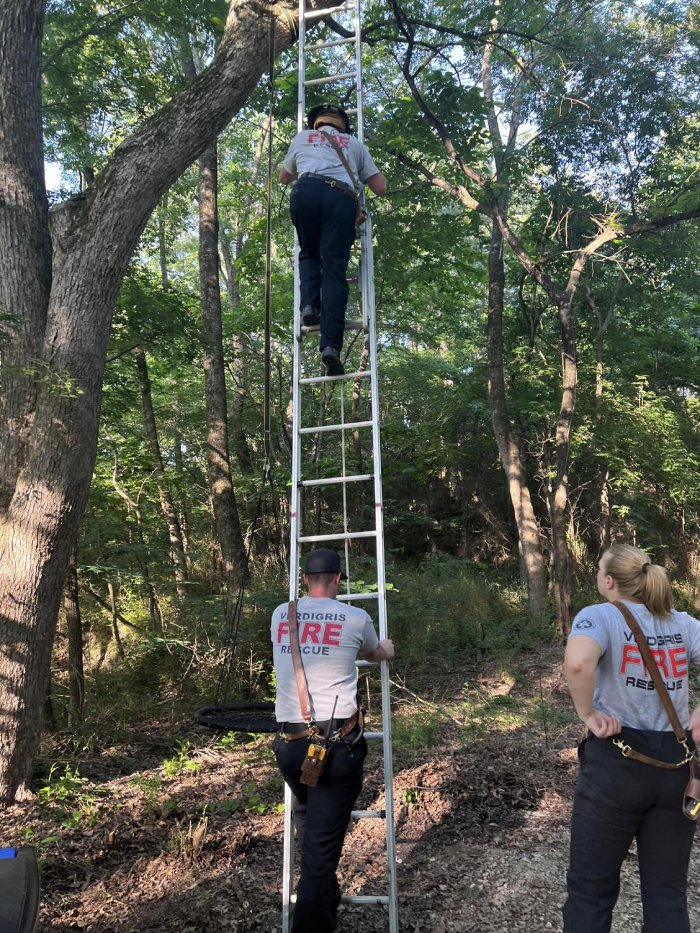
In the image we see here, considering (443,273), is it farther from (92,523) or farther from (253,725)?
(253,725)

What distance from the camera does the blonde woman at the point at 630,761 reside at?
7.59ft

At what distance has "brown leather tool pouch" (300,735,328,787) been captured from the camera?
269 centimetres

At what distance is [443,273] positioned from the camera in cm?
1047

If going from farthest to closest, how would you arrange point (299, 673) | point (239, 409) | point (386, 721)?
point (239, 409), point (386, 721), point (299, 673)

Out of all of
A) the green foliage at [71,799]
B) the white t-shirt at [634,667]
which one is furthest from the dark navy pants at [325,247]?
the green foliage at [71,799]

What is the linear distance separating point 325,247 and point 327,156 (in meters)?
0.67

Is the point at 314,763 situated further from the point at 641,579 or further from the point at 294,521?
the point at 641,579

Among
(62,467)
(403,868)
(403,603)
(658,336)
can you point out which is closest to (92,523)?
(62,467)

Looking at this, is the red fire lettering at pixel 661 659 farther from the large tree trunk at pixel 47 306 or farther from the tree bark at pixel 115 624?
the tree bark at pixel 115 624

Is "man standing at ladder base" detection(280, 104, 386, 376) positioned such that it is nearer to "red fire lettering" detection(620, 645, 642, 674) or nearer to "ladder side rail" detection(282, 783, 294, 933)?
"red fire lettering" detection(620, 645, 642, 674)

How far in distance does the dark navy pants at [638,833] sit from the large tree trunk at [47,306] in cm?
336

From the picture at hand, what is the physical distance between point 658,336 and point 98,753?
517 inches

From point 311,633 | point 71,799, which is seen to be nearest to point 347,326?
point 311,633

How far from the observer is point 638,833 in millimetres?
2379
